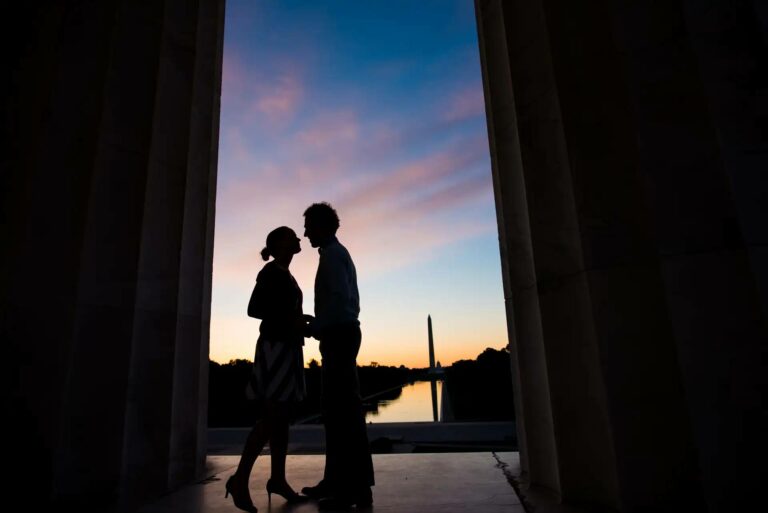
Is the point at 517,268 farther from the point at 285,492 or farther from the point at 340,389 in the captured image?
the point at 285,492

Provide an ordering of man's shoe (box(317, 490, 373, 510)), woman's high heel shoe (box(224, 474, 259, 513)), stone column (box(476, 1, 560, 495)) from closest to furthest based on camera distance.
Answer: woman's high heel shoe (box(224, 474, 259, 513)) → man's shoe (box(317, 490, 373, 510)) → stone column (box(476, 1, 560, 495))

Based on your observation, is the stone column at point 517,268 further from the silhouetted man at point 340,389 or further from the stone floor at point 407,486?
the silhouetted man at point 340,389

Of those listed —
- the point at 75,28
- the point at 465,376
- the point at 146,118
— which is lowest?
the point at 465,376

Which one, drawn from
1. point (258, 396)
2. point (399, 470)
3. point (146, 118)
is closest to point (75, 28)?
point (146, 118)

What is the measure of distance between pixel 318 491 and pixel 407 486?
33.5 inches

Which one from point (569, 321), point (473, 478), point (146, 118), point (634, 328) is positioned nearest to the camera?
point (634, 328)

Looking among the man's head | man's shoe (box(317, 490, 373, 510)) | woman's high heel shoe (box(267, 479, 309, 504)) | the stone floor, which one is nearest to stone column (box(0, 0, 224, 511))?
the stone floor

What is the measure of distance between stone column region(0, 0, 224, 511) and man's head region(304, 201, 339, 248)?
1.56 m

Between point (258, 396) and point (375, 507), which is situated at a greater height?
point (258, 396)

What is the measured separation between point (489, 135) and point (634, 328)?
2762mm

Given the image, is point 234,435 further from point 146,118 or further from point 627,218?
point 627,218

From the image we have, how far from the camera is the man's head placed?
12.7 feet

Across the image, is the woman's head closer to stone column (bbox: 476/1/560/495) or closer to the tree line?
stone column (bbox: 476/1/560/495)

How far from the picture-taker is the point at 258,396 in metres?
3.53
